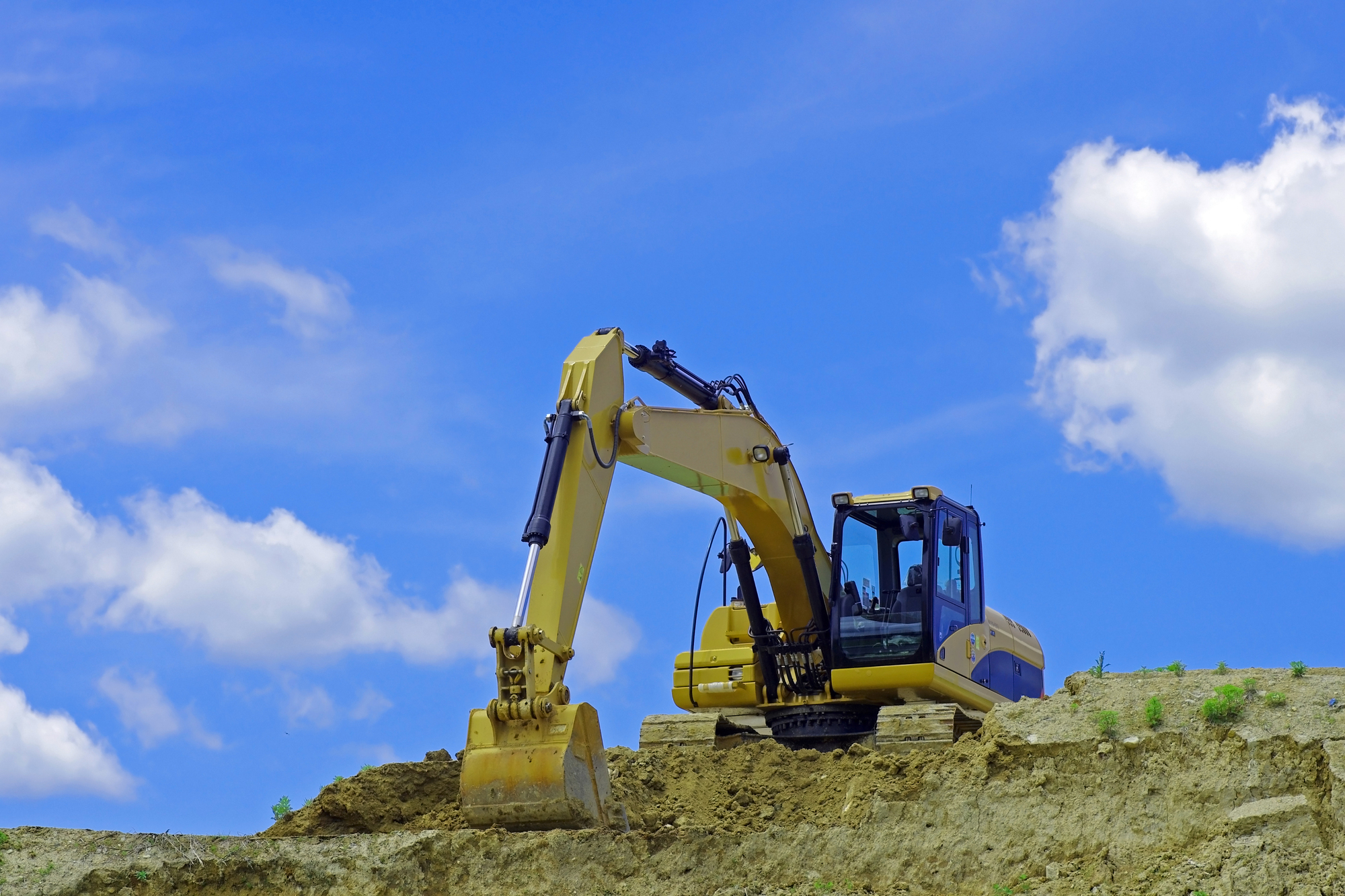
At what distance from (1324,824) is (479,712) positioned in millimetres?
6181

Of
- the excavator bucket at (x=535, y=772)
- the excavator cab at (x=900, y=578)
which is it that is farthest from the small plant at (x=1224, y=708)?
the excavator bucket at (x=535, y=772)

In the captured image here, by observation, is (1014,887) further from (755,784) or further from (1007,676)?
(1007,676)

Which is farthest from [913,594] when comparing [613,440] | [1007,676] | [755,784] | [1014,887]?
[1014,887]

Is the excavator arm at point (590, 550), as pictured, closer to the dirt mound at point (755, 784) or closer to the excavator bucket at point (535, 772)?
the excavator bucket at point (535, 772)

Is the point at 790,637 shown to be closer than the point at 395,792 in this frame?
No

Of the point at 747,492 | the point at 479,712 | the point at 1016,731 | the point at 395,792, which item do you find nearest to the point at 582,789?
the point at 479,712

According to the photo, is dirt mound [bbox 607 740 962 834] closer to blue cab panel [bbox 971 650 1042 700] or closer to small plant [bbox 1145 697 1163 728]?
small plant [bbox 1145 697 1163 728]

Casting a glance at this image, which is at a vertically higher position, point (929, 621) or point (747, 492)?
point (747, 492)

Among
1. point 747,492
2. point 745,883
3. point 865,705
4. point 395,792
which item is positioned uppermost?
point 747,492

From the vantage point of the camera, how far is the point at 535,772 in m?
9.98

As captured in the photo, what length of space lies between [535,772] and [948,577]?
5705 millimetres

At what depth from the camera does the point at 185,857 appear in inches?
402

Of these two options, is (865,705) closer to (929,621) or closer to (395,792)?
(929,621)

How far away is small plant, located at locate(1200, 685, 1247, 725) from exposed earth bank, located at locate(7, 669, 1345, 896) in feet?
0.14
